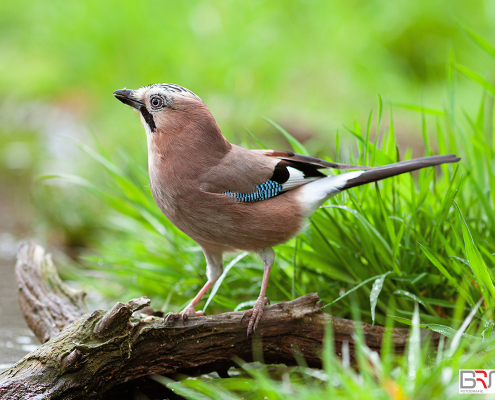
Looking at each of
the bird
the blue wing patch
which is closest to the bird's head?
the bird

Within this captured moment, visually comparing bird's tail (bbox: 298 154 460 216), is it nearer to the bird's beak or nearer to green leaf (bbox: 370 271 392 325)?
green leaf (bbox: 370 271 392 325)

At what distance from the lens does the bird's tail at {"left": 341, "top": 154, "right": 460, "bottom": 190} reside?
2.88 metres

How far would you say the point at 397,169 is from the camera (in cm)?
291

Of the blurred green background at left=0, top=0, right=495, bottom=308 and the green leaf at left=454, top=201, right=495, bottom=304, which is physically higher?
the blurred green background at left=0, top=0, right=495, bottom=308

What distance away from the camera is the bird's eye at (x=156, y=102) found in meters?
2.97

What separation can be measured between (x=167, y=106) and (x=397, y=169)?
1276 mm

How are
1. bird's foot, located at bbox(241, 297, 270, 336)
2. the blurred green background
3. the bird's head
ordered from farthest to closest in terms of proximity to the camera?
the blurred green background → the bird's head → bird's foot, located at bbox(241, 297, 270, 336)

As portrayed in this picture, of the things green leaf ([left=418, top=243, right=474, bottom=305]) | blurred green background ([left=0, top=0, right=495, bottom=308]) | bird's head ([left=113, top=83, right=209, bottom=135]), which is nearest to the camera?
green leaf ([left=418, top=243, right=474, bottom=305])

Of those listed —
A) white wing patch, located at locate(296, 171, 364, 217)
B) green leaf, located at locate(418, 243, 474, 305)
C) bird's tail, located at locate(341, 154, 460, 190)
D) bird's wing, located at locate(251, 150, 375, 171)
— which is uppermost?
bird's wing, located at locate(251, 150, 375, 171)

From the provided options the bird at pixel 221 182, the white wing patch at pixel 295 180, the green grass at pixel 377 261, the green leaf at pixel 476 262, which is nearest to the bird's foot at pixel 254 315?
the bird at pixel 221 182

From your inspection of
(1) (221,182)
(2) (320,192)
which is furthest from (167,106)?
(2) (320,192)

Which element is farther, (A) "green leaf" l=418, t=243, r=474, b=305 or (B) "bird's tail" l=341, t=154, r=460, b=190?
(B) "bird's tail" l=341, t=154, r=460, b=190

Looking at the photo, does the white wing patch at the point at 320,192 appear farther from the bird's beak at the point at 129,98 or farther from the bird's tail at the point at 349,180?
the bird's beak at the point at 129,98

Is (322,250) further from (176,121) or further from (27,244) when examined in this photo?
(27,244)
